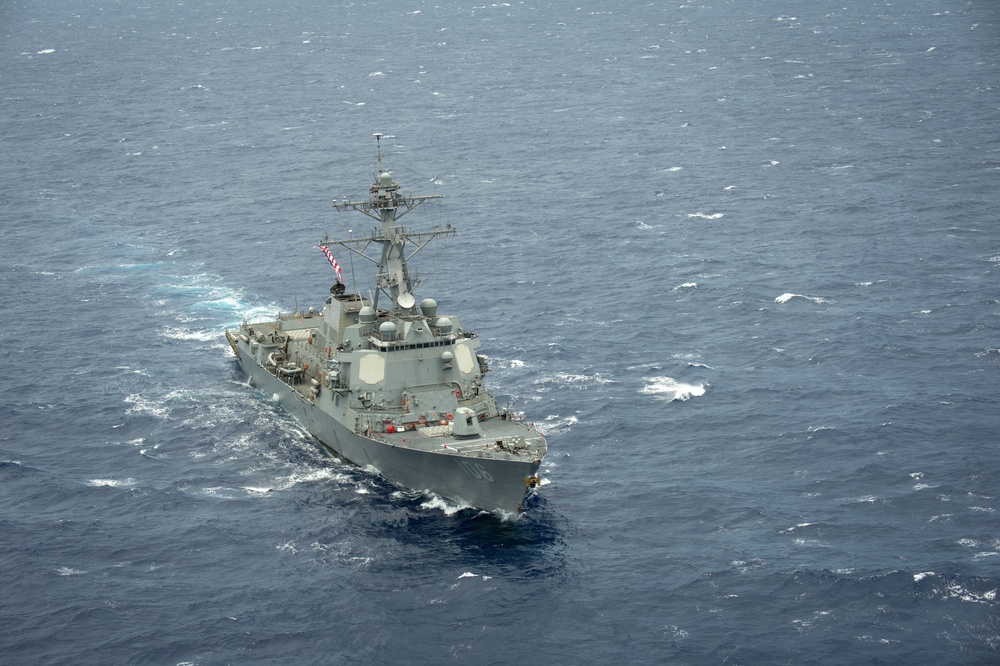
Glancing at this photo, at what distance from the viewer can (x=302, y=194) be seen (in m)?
116

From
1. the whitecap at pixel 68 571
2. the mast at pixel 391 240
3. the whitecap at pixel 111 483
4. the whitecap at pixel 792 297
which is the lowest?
the whitecap at pixel 68 571

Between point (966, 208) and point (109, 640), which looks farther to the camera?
point (966, 208)

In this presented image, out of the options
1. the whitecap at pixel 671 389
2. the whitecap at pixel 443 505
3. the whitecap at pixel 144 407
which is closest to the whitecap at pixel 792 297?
the whitecap at pixel 671 389

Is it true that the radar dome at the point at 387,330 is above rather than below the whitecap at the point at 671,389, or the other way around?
above

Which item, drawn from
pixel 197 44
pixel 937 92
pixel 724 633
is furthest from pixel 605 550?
pixel 197 44

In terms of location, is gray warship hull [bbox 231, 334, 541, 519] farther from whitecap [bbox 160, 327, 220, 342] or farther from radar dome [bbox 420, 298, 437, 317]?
whitecap [bbox 160, 327, 220, 342]

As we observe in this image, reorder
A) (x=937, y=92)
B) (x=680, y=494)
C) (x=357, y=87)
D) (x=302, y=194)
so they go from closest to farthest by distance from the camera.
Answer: (x=680, y=494) < (x=302, y=194) < (x=937, y=92) < (x=357, y=87)

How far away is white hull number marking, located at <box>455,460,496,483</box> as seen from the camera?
199 feet

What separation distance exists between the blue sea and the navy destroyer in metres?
1.64

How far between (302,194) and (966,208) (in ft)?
187

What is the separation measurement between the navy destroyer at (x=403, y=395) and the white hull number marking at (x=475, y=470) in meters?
0.06

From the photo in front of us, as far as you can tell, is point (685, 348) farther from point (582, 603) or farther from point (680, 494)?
point (582, 603)

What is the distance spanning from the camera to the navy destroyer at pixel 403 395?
61469 mm

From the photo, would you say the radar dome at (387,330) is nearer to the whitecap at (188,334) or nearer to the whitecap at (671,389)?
the whitecap at (671,389)
